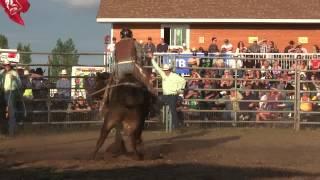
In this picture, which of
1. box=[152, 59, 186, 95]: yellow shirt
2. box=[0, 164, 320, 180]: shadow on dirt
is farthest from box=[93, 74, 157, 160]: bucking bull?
box=[152, 59, 186, 95]: yellow shirt

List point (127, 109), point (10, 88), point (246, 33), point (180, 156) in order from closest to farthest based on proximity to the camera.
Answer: point (127, 109)
point (180, 156)
point (10, 88)
point (246, 33)

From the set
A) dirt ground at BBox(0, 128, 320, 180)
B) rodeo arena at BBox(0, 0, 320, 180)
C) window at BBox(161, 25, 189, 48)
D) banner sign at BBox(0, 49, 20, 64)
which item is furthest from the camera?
window at BBox(161, 25, 189, 48)

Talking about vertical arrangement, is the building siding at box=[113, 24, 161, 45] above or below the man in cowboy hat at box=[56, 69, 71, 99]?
above

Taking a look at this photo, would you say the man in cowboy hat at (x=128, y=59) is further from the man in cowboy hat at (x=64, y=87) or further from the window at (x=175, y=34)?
the window at (x=175, y=34)

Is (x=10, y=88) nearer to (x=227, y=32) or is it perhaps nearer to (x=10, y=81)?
(x=10, y=81)

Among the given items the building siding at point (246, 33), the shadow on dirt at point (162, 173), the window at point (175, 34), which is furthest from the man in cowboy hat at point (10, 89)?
the building siding at point (246, 33)

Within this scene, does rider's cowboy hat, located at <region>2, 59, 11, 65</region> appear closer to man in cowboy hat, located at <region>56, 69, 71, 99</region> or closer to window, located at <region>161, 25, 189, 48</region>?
man in cowboy hat, located at <region>56, 69, 71, 99</region>

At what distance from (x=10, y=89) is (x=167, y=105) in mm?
4179

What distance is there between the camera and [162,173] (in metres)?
9.90

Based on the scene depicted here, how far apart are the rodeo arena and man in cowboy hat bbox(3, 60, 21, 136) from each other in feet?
0.09

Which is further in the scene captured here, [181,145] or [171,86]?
Answer: [171,86]

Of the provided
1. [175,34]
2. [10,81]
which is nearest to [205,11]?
[175,34]

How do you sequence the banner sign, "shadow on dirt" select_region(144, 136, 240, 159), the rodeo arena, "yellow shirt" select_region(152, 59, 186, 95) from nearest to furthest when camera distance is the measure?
the rodeo arena < "shadow on dirt" select_region(144, 136, 240, 159) < "yellow shirt" select_region(152, 59, 186, 95) < the banner sign

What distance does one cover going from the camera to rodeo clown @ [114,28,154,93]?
1191cm
